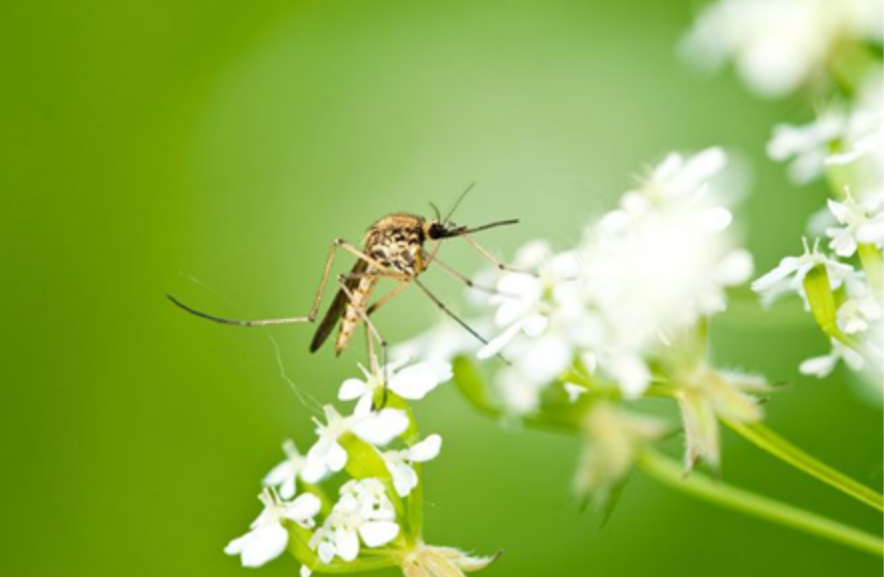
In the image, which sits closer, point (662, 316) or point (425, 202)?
point (662, 316)

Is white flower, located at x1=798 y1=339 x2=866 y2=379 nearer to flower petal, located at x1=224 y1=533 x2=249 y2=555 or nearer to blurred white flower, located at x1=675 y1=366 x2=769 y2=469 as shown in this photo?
blurred white flower, located at x1=675 y1=366 x2=769 y2=469

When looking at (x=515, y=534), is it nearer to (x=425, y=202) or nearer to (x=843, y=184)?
(x=425, y=202)

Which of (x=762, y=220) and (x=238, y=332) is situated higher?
(x=762, y=220)

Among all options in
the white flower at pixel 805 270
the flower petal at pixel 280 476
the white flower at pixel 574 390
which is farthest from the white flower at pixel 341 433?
the white flower at pixel 805 270

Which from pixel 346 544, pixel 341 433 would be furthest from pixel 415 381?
pixel 346 544

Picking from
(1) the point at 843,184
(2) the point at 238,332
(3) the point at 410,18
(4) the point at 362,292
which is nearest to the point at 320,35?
(3) the point at 410,18

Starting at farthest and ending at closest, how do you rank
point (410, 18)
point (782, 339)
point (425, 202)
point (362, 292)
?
point (410, 18) → point (425, 202) → point (782, 339) → point (362, 292)
